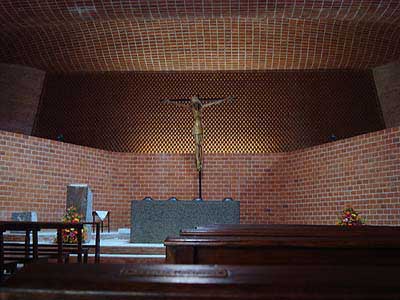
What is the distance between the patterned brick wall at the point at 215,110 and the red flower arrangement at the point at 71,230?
4.34m

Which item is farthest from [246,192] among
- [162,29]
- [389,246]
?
[389,246]

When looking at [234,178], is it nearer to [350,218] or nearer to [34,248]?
[350,218]

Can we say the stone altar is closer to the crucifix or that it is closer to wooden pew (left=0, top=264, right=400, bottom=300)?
the crucifix

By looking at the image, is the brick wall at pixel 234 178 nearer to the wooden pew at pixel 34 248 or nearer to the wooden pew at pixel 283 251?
the wooden pew at pixel 34 248

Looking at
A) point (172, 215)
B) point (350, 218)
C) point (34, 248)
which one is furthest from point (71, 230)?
point (350, 218)

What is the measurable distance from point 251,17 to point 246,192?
4.04 metres

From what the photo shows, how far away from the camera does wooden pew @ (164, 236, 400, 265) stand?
1929 mm

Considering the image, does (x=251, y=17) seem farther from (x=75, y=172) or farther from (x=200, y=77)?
(x=75, y=172)

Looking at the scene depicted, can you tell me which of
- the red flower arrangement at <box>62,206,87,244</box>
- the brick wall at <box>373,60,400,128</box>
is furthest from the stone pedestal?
the brick wall at <box>373,60,400,128</box>

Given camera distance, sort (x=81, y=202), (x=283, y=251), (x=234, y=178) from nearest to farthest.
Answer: (x=283, y=251), (x=81, y=202), (x=234, y=178)

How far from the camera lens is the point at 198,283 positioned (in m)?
0.87

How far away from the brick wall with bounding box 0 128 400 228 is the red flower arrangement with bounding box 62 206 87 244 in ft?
7.84

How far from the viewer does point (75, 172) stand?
33.6 feet

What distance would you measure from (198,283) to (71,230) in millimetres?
6386
